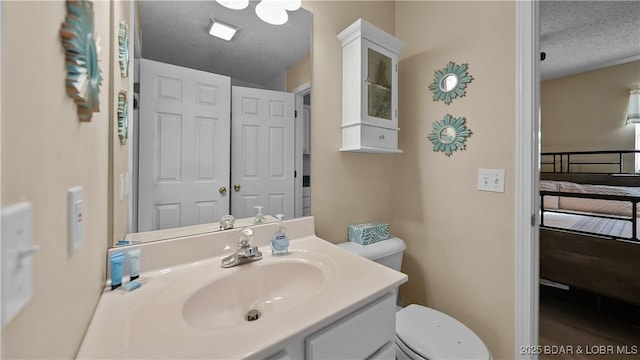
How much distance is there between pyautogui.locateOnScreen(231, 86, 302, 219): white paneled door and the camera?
1036mm

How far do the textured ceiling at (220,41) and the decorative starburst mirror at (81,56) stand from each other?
51cm

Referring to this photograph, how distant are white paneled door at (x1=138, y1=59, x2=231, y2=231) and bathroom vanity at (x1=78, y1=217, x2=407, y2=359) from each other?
119 millimetres

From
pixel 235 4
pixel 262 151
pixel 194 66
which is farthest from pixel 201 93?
pixel 235 4

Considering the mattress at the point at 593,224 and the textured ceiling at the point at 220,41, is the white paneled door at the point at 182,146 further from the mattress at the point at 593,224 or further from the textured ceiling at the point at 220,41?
the mattress at the point at 593,224

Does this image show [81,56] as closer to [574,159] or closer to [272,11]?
[272,11]

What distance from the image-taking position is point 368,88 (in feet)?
4.30

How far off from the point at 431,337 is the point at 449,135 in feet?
3.25

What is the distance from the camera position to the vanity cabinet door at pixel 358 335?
58 cm

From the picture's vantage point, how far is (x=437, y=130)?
142 cm

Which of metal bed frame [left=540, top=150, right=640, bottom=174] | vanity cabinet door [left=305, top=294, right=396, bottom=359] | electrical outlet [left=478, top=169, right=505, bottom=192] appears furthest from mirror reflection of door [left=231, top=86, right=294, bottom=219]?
metal bed frame [left=540, top=150, right=640, bottom=174]

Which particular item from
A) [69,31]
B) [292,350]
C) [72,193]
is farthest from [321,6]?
[292,350]

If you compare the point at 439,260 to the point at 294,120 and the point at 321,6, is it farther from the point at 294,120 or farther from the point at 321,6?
the point at 321,6

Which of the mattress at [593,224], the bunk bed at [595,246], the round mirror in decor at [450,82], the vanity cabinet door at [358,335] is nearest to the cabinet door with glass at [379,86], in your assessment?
the round mirror in decor at [450,82]

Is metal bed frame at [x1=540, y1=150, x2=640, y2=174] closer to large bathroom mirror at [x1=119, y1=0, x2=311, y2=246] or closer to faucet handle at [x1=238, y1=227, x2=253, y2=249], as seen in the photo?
large bathroom mirror at [x1=119, y1=0, x2=311, y2=246]
